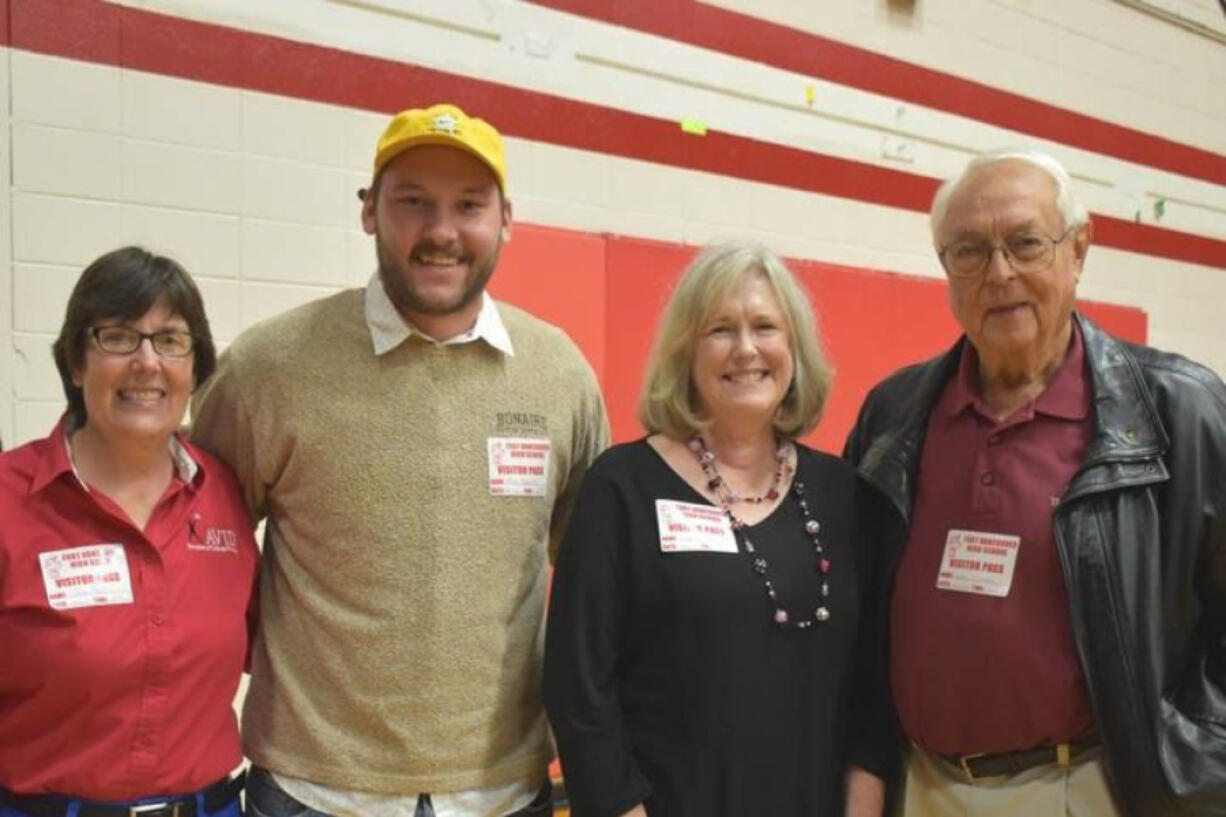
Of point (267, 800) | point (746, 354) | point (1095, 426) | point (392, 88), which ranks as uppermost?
point (392, 88)

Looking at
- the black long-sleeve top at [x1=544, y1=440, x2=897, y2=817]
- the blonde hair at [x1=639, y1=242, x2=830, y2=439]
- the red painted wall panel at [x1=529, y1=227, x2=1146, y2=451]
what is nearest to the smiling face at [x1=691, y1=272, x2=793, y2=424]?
the blonde hair at [x1=639, y1=242, x2=830, y2=439]

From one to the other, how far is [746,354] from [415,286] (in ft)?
1.88

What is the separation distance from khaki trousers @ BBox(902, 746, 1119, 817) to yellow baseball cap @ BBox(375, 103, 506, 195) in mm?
1309

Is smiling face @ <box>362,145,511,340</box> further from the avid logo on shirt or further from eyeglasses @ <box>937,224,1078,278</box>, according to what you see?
eyeglasses @ <box>937,224,1078,278</box>

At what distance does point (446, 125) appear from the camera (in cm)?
183

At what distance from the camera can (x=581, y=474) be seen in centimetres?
208

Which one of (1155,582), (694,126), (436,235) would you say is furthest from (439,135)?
(694,126)

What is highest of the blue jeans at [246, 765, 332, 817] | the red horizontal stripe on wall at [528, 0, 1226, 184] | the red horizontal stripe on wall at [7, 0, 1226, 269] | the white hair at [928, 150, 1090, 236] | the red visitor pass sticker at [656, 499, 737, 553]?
the red horizontal stripe on wall at [528, 0, 1226, 184]

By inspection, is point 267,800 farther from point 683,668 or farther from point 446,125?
point 446,125

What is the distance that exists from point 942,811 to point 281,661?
1.15 meters

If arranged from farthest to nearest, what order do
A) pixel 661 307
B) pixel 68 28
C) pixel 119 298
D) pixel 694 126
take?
1. pixel 694 126
2. pixel 661 307
3. pixel 68 28
4. pixel 119 298

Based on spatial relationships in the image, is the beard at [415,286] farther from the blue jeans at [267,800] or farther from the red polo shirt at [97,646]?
the blue jeans at [267,800]

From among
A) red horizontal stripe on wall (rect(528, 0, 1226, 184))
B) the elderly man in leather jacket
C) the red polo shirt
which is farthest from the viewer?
red horizontal stripe on wall (rect(528, 0, 1226, 184))

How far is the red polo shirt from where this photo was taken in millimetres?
1577
